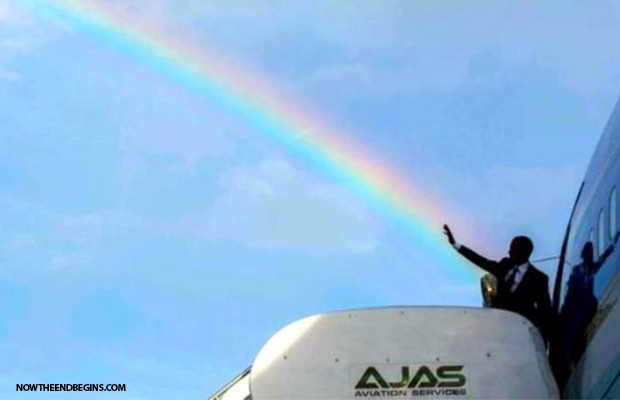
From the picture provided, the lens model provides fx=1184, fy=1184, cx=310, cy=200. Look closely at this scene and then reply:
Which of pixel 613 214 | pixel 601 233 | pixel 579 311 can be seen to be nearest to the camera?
pixel 613 214

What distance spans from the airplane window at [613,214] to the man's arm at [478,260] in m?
1.08

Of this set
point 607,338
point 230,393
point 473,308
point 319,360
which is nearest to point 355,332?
point 319,360

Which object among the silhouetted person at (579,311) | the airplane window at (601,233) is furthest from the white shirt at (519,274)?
the airplane window at (601,233)

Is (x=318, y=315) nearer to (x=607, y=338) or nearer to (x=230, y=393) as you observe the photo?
(x=607, y=338)

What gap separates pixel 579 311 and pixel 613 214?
0.60 metres

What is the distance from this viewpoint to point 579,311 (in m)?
A: 6.71

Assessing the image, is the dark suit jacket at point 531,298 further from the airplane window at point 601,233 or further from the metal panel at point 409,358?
the metal panel at point 409,358

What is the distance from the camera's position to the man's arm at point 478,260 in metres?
7.70

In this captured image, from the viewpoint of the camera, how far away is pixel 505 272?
7.55 m

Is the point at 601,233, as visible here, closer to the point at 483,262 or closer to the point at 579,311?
the point at 579,311

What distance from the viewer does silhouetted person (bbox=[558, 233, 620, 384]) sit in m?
6.37

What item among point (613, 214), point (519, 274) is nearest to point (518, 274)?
point (519, 274)

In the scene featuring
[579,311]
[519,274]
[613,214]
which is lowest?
[579,311]

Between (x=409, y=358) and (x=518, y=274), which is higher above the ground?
(x=518, y=274)
